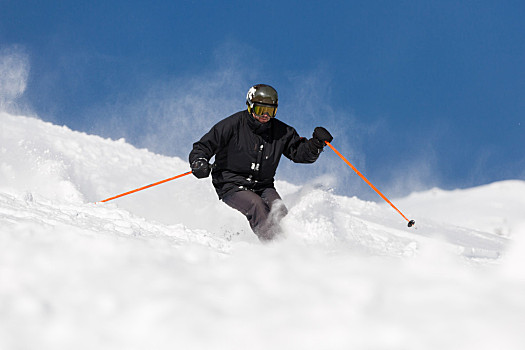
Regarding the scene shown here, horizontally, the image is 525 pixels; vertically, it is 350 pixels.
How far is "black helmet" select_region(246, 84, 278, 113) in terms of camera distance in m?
5.59

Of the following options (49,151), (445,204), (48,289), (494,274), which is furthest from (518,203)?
(48,289)

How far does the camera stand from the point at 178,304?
2664mm

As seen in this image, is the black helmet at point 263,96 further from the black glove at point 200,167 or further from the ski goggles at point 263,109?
the black glove at point 200,167

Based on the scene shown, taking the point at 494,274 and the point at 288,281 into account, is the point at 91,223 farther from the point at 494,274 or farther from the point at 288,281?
the point at 494,274

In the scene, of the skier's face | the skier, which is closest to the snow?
the skier

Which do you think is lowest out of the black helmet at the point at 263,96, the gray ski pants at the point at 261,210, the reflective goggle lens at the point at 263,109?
the gray ski pants at the point at 261,210

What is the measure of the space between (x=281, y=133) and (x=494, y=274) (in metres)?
3.33

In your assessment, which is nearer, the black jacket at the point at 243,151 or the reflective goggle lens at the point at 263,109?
the reflective goggle lens at the point at 263,109

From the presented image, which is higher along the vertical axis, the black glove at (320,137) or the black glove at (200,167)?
the black glove at (320,137)

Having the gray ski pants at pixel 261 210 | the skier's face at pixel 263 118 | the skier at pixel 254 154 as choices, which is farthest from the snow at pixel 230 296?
the skier's face at pixel 263 118

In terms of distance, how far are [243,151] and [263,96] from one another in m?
0.65

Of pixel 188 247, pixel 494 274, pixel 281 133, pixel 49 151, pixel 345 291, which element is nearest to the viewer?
pixel 345 291

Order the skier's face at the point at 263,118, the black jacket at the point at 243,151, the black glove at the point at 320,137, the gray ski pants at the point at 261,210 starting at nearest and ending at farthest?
the gray ski pants at the point at 261,210 < the skier's face at the point at 263,118 < the black jacket at the point at 243,151 < the black glove at the point at 320,137

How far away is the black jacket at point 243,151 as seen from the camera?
19.2 feet
